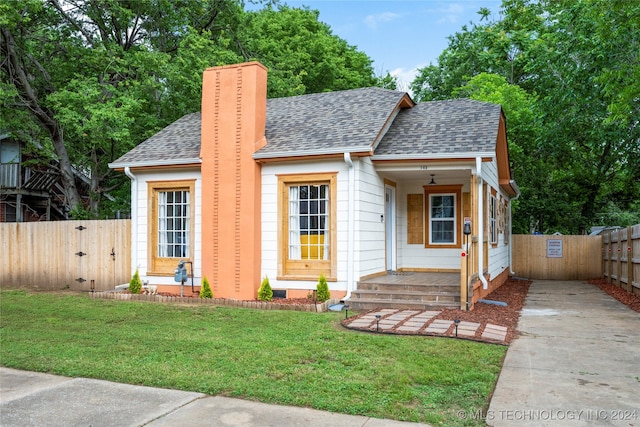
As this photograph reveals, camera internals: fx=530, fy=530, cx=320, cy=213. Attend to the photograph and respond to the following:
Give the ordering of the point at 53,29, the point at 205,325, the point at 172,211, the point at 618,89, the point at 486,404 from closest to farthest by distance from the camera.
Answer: the point at 486,404 < the point at 205,325 < the point at 618,89 < the point at 172,211 < the point at 53,29

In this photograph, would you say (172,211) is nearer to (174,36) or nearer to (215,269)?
(215,269)

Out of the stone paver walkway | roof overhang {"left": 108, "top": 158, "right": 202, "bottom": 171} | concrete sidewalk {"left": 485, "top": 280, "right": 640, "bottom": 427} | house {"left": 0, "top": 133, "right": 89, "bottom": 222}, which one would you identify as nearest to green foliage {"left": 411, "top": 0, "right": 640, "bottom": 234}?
concrete sidewalk {"left": 485, "top": 280, "right": 640, "bottom": 427}

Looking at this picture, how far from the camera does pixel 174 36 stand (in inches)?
742

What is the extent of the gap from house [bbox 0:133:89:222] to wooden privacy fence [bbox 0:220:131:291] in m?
6.48

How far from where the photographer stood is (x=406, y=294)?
9703mm

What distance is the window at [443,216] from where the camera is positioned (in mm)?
12734

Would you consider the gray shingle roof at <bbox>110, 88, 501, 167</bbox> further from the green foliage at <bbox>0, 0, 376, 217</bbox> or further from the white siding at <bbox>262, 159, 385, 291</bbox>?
the green foliage at <bbox>0, 0, 376, 217</bbox>

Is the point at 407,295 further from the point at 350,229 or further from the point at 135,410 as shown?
the point at 135,410

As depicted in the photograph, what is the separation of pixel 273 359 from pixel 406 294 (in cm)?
452

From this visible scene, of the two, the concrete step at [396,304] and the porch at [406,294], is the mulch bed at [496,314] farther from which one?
the porch at [406,294]

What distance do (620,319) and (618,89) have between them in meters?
4.66

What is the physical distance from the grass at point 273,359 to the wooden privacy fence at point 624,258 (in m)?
7.81

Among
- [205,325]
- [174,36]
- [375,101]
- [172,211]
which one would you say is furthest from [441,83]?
[205,325]

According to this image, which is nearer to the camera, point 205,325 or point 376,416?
point 376,416
